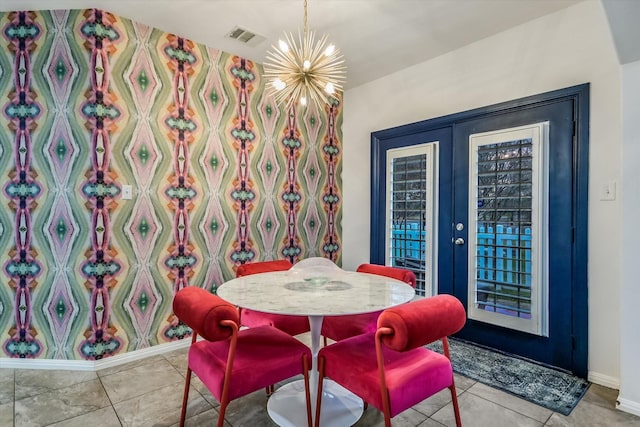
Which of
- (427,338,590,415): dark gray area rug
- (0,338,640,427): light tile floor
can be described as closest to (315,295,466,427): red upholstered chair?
(0,338,640,427): light tile floor

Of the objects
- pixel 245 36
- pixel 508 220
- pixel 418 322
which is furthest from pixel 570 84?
pixel 245 36

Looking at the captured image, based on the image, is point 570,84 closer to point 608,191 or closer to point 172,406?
point 608,191

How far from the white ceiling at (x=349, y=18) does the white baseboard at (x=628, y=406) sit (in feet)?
7.92

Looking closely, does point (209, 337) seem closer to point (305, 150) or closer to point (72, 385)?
point (72, 385)

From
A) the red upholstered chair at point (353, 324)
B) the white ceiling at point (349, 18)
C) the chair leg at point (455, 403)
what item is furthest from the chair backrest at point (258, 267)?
the white ceiling at point (349, 18)

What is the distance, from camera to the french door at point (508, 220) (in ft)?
7.72

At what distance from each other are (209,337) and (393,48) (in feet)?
8.67

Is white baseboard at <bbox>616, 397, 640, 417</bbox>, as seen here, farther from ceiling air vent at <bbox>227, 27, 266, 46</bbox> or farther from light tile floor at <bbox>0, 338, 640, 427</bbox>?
ceiling air vent at <bbox>227, 27, 266, 46</bbox>

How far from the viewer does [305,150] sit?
12.1 feet

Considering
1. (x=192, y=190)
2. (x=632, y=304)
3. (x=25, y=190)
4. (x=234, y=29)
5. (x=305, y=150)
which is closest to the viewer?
(x=632, y=304)

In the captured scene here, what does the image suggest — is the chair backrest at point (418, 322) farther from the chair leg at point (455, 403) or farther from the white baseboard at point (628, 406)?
the white baseboard at point (628, 406)

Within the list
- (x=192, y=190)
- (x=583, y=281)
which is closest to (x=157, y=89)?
(x=192, y=190)

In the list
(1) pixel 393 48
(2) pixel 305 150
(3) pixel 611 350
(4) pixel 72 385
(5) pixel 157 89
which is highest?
(1) pixel 393 48

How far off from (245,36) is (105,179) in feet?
4.93
